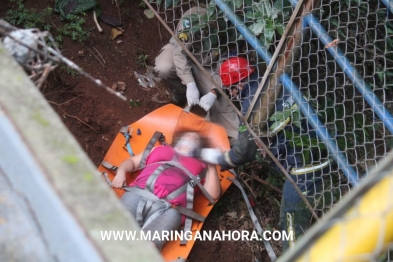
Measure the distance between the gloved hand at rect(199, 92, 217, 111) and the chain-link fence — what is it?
21.7 inches

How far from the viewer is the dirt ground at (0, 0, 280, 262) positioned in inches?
127

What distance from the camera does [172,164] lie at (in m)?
3.18

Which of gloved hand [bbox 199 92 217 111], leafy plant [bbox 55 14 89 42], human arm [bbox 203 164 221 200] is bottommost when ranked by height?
human arm [bbox 203 164 221 200]

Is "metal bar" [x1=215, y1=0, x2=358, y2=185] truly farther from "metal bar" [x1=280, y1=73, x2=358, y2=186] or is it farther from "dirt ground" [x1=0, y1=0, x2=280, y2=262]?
"dirt ground" [x1=0, y1=0, x2=280, y2=262]

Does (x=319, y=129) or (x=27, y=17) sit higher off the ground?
(x=27, y=17)

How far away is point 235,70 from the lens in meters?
3.03

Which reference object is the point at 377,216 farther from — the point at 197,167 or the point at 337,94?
the point at 197,167

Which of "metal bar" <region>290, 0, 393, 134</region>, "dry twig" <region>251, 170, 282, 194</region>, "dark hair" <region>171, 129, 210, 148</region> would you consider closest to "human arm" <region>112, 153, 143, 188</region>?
"dark hair" <region>171, 129, 210, 148</region>

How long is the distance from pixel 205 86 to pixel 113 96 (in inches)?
27.7

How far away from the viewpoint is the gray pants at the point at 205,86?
351 cm

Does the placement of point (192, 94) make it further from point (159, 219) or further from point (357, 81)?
point (357, 81)

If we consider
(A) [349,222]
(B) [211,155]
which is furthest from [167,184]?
(A) [349,222]

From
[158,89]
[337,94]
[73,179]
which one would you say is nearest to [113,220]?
[73,179]

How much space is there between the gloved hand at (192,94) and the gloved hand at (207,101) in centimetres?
6
